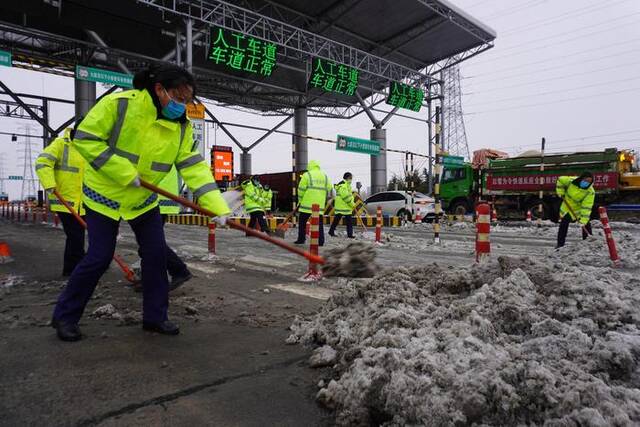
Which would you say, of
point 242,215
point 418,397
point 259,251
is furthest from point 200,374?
point 242,215

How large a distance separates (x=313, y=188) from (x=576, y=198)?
469 cm

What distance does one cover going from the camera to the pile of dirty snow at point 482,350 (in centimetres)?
164

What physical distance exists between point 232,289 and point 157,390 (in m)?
2.39

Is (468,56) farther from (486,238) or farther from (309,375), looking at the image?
(309,375)

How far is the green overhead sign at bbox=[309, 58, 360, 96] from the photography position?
717 inches

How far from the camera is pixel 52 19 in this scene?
17.4 metres

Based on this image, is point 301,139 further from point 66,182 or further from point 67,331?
point 67,331

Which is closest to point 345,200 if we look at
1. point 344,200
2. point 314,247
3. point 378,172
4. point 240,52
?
point 344,200

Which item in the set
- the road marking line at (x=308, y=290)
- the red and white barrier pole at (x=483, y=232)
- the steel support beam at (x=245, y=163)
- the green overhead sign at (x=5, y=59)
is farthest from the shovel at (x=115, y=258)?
the steel support beam at (x=245, y=163)

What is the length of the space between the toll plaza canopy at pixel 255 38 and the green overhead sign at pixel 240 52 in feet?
0.11

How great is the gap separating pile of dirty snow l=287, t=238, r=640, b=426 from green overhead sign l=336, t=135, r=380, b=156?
51.6 ft

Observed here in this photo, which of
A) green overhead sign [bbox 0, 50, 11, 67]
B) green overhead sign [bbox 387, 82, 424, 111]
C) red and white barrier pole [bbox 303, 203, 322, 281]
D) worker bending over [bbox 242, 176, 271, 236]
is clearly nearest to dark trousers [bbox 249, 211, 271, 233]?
worker bending over [bbox 242, 176, 271, 236]

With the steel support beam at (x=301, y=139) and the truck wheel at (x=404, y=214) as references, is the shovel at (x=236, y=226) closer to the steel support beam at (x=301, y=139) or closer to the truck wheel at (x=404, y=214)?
the truck wheel at (x=404, y=214)

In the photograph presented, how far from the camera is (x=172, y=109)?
2.75m
